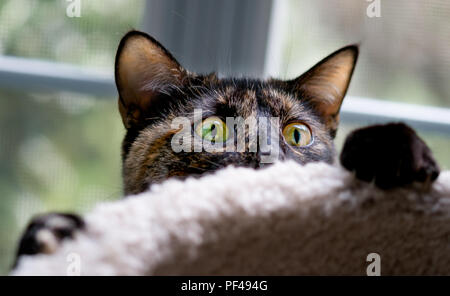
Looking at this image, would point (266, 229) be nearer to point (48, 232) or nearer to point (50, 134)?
point (48, 232)

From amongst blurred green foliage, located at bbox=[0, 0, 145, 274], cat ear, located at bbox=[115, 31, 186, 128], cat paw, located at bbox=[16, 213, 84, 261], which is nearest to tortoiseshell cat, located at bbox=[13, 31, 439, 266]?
cat ear, located at bbox=[115, 31, 186, 128]

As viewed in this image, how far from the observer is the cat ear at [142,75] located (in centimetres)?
92

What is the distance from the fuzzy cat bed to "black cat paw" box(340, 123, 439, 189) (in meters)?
0.01

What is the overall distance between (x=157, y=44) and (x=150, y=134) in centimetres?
20

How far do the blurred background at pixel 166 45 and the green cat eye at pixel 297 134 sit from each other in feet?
1.39

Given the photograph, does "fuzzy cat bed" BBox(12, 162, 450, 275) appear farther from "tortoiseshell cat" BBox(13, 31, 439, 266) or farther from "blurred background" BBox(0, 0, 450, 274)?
"blurred background" BBox(0, 0, 450, 274)

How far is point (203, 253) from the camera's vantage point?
17.7 inches

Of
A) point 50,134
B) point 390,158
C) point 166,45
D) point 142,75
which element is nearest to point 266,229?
point 390,158

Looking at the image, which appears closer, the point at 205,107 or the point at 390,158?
the point at 390,158

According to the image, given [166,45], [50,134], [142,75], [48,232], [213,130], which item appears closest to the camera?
[48,232]

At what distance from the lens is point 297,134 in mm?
915

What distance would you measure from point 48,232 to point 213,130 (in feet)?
1.46

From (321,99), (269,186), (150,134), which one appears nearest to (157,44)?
(150,134)

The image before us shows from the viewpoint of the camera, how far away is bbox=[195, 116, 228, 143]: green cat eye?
0.82 meters
